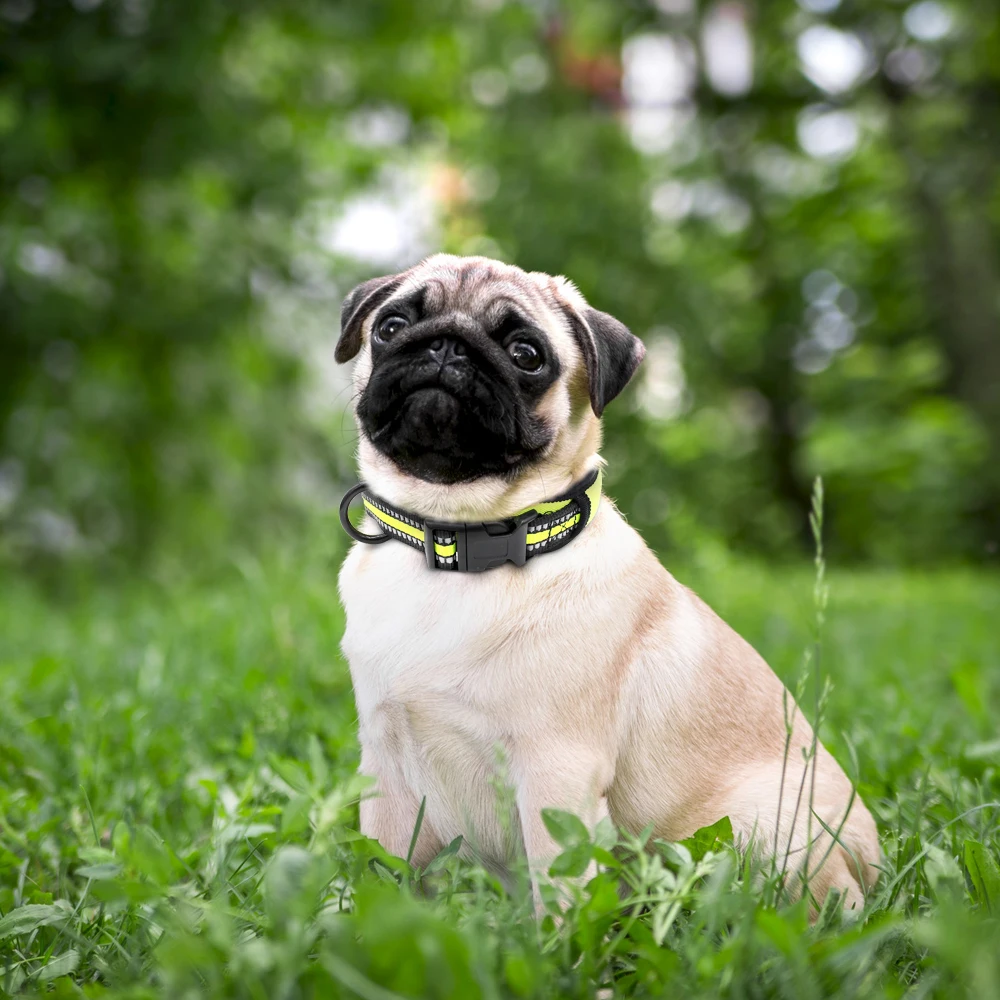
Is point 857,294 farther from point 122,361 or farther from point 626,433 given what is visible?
point 122,361

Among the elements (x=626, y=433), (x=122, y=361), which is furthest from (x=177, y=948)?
(x=122, y=361)

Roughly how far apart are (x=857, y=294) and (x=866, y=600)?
1050 centimetres

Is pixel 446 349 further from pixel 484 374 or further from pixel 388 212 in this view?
pixel 388 212

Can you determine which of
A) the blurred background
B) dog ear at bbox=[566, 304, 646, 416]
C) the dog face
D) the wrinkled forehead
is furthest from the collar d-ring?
the blurred background

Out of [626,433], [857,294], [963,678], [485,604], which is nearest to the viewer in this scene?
[485,604]

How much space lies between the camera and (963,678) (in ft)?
12.7

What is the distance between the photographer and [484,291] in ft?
7.90

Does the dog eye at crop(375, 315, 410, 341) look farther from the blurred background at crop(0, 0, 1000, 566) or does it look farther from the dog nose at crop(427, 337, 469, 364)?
the blurred background at crop(0, 0, 1000, 566)

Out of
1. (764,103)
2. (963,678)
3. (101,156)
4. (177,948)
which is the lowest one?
(963,678)

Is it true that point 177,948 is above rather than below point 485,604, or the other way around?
below

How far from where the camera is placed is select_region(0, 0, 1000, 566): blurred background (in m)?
7.67

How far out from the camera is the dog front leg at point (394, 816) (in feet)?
7.28

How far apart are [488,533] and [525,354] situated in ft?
1.56

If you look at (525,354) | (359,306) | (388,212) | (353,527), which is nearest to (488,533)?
(353,527)
